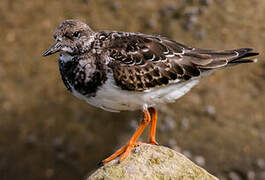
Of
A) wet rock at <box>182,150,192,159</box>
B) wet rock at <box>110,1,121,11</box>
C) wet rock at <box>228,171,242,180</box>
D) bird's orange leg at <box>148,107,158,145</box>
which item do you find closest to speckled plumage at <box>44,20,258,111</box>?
bird's orange leg at <box>148,107,158,145</box>

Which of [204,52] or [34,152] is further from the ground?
[204,52]

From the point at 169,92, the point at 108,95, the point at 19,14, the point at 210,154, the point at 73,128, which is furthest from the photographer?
the point at 19,14

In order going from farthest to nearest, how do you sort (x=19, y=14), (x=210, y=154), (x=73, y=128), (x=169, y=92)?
(x=19, y=14), (x=73, y=128), (x=210, y=154), (x=169, y=92)

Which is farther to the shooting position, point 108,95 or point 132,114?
point 132,114

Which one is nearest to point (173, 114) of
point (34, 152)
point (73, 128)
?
point (73, 128)

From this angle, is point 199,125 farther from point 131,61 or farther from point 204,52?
point 131,61

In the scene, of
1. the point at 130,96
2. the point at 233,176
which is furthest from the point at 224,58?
the point at 233,176

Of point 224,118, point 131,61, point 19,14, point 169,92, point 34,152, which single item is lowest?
point 34,152

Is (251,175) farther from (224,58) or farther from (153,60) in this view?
(153,60)
